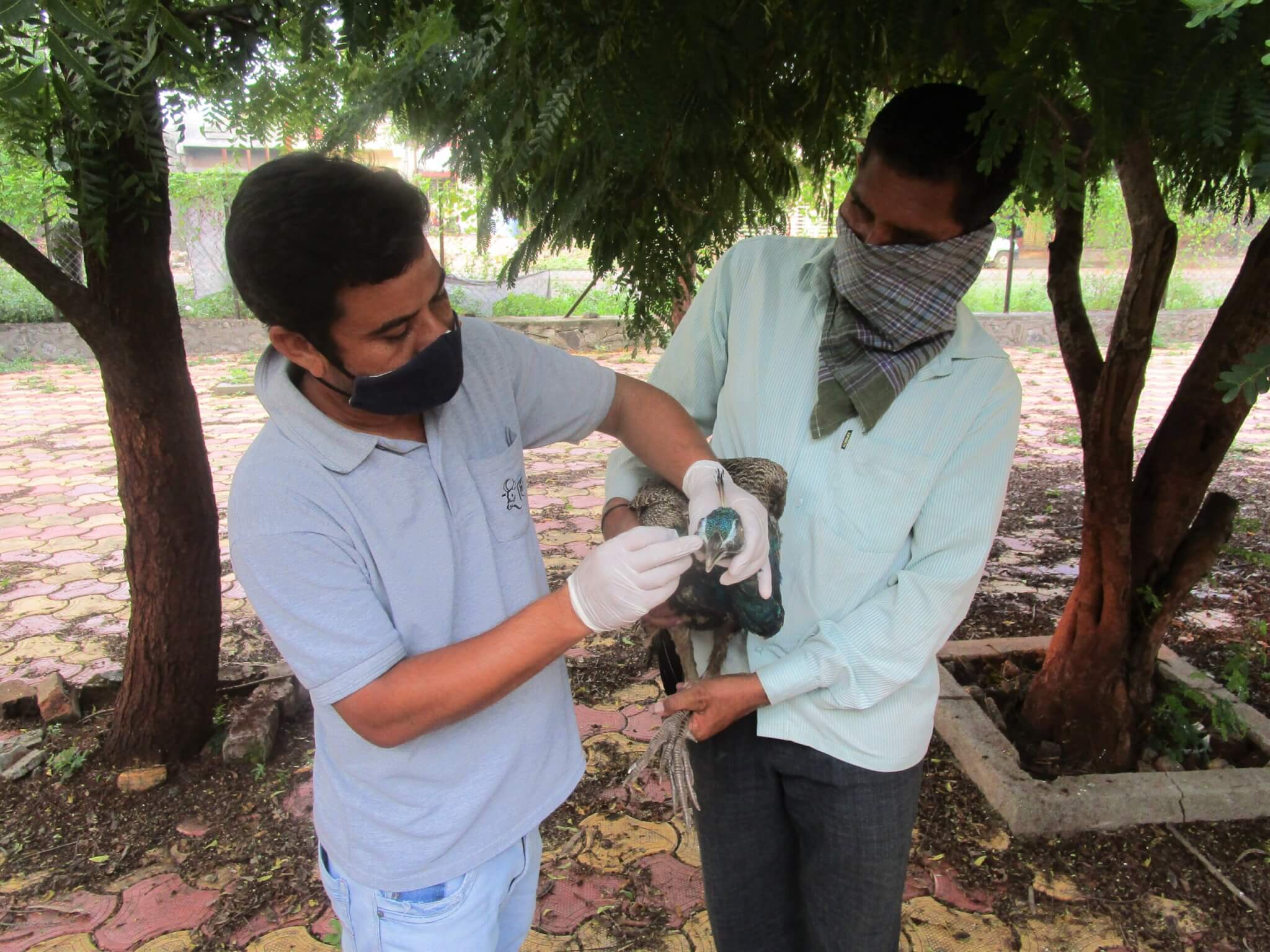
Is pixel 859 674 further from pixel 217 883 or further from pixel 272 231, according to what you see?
pixel 217 883

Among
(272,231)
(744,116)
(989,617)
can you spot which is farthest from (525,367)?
(989,617)

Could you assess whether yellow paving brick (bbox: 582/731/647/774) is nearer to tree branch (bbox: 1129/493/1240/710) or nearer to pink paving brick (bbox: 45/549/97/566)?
tree branch (bbox: 1129/493/1240/710)

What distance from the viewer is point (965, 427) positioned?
1.47m

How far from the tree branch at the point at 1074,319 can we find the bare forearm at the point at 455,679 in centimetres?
228

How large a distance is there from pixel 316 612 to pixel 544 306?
1395cm

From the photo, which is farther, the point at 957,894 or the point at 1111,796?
the point at 1111,796

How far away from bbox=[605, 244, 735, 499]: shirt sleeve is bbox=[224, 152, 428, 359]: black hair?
2.19ft

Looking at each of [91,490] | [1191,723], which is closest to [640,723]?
[1191,723]

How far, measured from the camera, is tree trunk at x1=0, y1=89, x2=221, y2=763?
8.77 feet

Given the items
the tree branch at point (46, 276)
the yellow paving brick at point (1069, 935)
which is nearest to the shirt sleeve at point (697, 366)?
the yellow paving brick at point (1069, 935)

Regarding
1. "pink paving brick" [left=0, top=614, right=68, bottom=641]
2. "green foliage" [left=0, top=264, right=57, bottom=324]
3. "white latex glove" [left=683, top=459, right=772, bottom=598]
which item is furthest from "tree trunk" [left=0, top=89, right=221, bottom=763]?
"green foliage" [left=0, top=264, right=57, bottom=324]

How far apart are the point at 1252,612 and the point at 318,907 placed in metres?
4.41

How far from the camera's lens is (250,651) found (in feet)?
13.4

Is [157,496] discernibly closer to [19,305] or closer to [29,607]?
[29,607]
